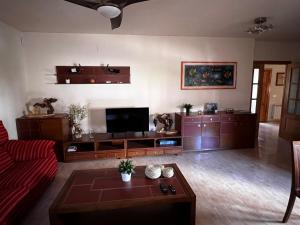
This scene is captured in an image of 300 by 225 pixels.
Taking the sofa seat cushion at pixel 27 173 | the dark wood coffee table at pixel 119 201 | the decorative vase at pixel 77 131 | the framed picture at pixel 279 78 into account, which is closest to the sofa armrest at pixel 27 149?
the sofa seat cushion at pixel 27 173

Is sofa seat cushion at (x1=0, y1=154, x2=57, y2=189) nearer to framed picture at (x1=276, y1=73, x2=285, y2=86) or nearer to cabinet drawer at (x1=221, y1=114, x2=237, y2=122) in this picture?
cabinet drawer at (x1=221, y1=114, x2=237, y2=122)

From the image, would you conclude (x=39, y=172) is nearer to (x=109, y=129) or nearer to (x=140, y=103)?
(x=109, y=129)

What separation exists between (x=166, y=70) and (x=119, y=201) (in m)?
3.14

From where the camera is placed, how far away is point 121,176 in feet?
7.18

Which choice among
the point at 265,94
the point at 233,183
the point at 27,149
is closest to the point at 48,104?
the point at 27,149

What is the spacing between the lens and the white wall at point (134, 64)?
3947 mm

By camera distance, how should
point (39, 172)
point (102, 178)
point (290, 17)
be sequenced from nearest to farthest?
point (102, 178)
point (39, 172)
point (290, 17)

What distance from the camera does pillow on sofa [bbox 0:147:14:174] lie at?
2396mm

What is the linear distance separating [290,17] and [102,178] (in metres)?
3.52

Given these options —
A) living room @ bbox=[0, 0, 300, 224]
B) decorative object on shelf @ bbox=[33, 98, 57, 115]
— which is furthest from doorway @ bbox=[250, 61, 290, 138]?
decorative object on shelf @ bbox=[33, 98, 57, 115]

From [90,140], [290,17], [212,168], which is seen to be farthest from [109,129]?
[290,17]

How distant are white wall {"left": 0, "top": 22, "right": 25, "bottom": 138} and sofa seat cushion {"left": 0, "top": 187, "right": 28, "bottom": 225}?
5.38 feet

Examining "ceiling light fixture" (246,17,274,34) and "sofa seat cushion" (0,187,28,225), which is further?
"ceiling light fixture" (246,17,274,34)

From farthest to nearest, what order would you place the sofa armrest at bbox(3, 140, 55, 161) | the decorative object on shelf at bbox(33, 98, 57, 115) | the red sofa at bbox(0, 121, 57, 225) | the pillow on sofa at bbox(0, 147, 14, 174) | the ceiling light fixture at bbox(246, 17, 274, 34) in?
the decorative object on shelf at bbox(33, 98, 57, 115) < the ceiling light fixture at bbox(246, 17, 274, 34) < the sofa armrest at bbox(3, 140, 55, 161) < the pillow on sofa at bbox(0, 147, 14, 174) < the red sofa at bbox(0, 121, 57, 225)
